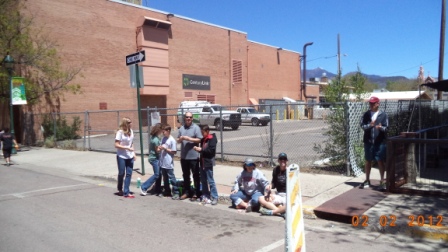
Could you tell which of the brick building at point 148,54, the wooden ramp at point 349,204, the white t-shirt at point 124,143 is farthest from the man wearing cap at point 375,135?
the brick building at point 148,54

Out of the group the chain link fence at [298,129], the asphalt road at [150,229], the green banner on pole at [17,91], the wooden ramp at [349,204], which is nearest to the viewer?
the asphalt road at [150,229]

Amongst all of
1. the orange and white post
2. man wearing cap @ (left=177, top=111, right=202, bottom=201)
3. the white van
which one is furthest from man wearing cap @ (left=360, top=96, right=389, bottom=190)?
the white van

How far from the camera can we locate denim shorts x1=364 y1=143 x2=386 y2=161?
7.16 m

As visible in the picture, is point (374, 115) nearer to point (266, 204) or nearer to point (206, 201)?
point (266, 204)

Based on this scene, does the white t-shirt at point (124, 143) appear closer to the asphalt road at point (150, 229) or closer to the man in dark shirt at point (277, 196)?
the asphalt road at point (150, 229)

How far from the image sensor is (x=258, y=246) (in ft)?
16.0

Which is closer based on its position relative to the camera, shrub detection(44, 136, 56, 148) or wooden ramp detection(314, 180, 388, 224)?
wooden ramp detection(314, 180, 388, 224)

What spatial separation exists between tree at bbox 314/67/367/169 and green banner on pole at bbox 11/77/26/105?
15.0 meters

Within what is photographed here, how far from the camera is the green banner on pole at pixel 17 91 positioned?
17391 millimetres

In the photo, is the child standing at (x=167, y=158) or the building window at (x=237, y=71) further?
the building window at (x=237, y=71)

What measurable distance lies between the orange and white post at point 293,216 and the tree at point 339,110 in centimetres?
569

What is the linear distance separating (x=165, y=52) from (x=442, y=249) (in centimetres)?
2856

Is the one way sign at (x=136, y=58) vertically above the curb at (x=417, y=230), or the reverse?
the one way sign at (x=136, y=58)

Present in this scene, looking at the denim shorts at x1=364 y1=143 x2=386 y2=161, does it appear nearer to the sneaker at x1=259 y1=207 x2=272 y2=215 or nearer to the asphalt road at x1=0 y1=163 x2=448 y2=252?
the asphalt road at x1=0 y1=163 x2=448 y2=252
